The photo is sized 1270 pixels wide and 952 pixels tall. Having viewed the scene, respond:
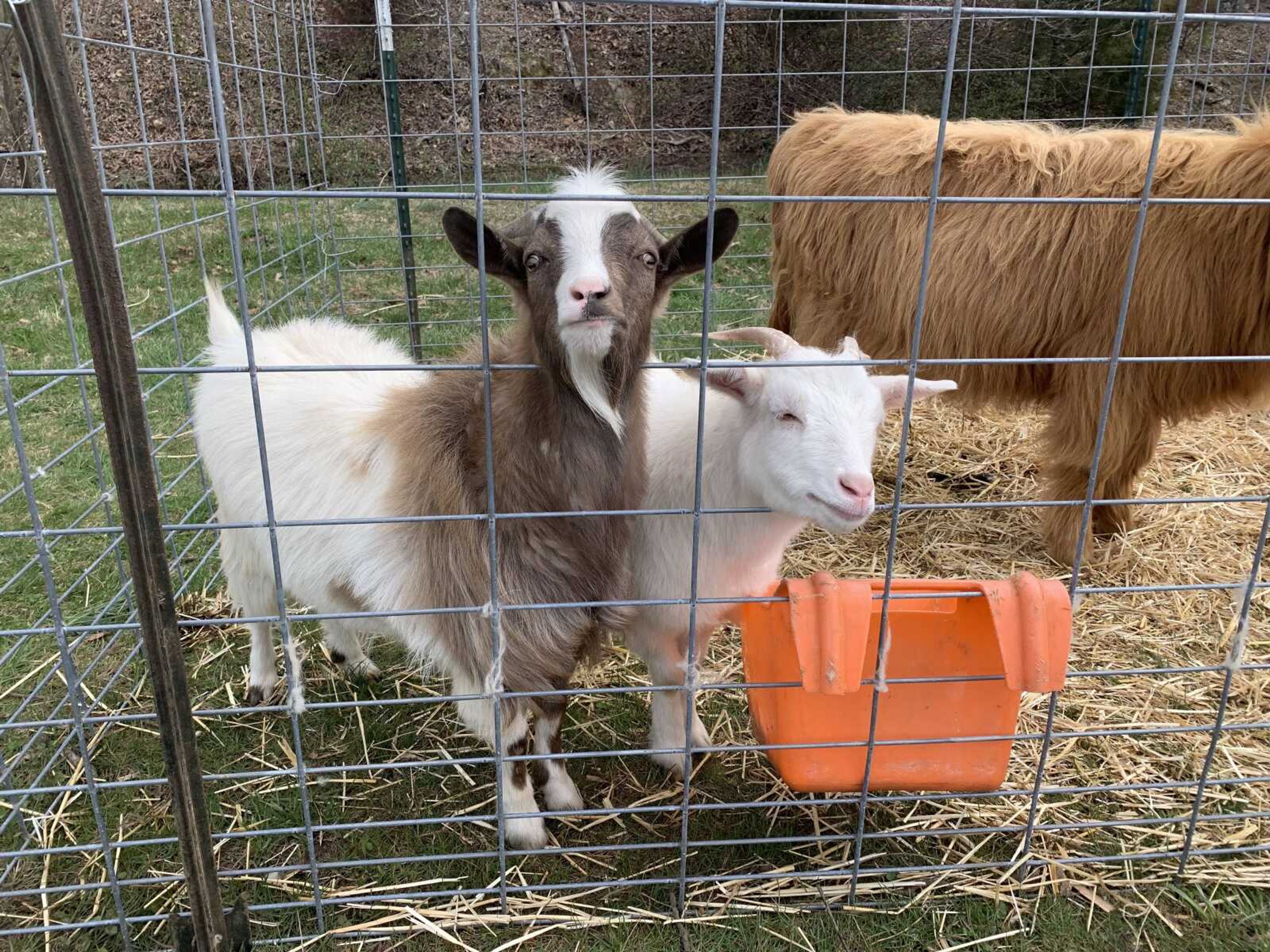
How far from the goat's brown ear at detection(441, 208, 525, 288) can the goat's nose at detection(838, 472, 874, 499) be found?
3.12ft

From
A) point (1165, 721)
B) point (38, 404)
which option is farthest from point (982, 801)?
point (38, 404)

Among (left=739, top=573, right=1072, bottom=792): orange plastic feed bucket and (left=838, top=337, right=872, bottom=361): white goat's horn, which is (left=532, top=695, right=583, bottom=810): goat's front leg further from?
(left=838, top=337, right=872, bottom=361): white goat's horn

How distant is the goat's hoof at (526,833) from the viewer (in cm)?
276

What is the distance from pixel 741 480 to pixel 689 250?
724mm

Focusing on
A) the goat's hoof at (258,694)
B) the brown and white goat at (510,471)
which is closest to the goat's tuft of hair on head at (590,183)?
the brown and white goat at (510,471)

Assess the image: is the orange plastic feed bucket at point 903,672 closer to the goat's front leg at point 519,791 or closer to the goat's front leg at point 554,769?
the goat's front leg at point 554,769

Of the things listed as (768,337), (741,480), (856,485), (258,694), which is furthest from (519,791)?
(768,337)

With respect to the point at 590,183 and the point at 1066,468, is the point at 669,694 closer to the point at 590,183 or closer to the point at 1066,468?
the point at 590,183

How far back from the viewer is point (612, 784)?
3016 mm

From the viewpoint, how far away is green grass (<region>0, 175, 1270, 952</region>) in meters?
2.48

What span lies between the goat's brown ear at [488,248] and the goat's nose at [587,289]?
0.75ft

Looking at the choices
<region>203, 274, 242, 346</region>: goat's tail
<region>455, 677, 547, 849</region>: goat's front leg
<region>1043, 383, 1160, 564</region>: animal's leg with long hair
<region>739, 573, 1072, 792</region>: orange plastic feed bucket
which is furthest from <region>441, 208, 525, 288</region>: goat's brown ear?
<region>1043, 383, 1160, 564</region>: animal's leg with long hair

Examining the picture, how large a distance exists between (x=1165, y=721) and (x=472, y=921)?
2477 millimetres

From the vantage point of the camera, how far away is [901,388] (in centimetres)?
260
